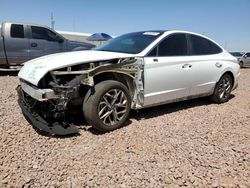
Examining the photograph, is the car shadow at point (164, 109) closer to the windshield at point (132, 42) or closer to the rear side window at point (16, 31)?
the windshield at point (132, 42)

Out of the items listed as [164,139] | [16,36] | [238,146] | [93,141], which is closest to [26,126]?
[93,141]

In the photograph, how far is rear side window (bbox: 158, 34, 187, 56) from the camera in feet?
15.8

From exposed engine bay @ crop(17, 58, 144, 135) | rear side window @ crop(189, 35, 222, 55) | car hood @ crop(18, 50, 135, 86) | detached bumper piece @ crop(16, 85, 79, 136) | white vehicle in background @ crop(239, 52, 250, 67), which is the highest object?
rear side window @ crop(189, 35, 222, 55)

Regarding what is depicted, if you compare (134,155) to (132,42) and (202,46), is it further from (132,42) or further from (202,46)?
(202,46)

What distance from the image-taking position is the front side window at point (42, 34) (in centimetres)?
971

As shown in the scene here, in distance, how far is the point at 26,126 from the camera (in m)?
4.02

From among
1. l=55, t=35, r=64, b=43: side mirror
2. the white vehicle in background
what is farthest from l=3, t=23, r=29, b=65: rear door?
the white vehicle in background

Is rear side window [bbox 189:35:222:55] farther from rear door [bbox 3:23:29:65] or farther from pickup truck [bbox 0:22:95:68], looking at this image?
rear door [bbox 3:23:29:65]

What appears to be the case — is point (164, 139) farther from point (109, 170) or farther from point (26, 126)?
point (26, 126)

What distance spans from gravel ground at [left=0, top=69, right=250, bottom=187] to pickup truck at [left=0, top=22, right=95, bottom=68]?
508 centimetres

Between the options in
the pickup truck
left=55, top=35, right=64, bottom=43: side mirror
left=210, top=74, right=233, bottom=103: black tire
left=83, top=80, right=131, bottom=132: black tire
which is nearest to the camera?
left=83, top=80, right=131, bottom=132: black tire

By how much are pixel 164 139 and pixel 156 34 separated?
80.7 inches

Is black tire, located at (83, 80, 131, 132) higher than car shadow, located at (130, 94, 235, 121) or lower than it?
higher

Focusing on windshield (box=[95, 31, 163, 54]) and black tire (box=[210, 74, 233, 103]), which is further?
black tire (box=[210, 74, 233, 103])
